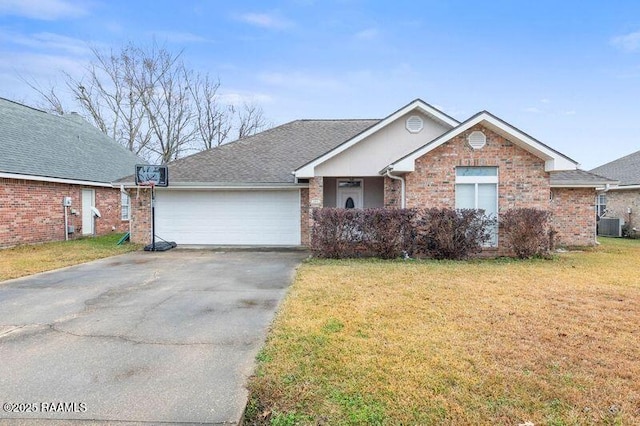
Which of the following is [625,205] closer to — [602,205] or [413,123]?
[602,205]

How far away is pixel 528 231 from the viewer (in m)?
9.95

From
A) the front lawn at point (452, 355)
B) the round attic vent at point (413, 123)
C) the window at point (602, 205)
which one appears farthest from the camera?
the window at point (602, 205)

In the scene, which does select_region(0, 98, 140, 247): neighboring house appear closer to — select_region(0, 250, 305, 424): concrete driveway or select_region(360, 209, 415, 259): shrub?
select_region(0, 250, 305, 424): concrete driveway

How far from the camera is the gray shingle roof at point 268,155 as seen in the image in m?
13.4

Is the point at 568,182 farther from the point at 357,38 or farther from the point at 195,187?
the point at 195,187

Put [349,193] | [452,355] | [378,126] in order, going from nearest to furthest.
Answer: [452,355] → [378,126] → [349,193]

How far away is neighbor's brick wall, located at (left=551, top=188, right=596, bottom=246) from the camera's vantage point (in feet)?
43.3

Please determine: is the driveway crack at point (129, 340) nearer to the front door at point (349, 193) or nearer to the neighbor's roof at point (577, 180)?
Result: the front door at point (349, 193)

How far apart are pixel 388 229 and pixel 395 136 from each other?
3849mm

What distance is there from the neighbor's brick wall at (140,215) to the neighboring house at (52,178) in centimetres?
368

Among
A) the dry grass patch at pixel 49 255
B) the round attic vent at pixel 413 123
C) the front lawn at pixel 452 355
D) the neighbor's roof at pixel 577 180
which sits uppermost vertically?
the round attic vent at pixel 413 123

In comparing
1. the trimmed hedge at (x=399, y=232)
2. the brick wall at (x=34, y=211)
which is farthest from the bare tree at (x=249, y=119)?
the trimmed hedge at (x=399, y=232)

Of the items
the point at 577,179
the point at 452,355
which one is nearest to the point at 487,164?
the point at 577,179

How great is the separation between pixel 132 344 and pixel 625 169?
25.2m
